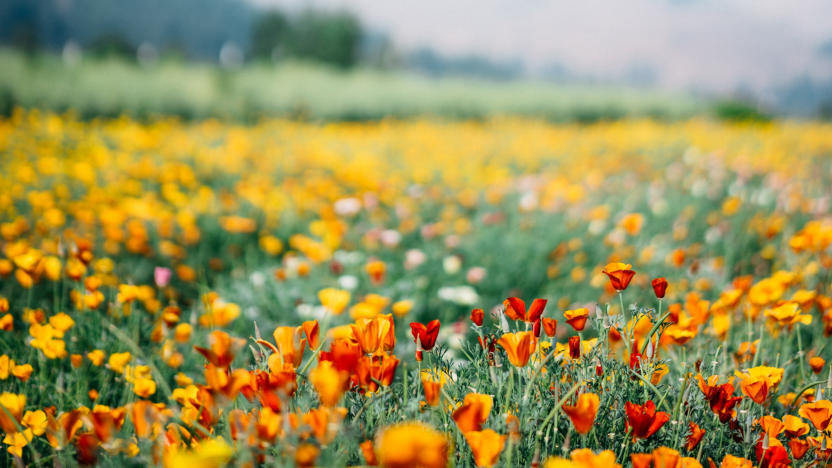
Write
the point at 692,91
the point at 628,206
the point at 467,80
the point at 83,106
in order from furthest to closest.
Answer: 1. the point at 692,91
2. the point at 467,80
3. the point at 83,106
4. the point at 628,206

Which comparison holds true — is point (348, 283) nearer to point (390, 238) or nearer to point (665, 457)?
point (390, 238)

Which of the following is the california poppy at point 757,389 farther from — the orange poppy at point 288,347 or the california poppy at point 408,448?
the orange poppy at point 288,347

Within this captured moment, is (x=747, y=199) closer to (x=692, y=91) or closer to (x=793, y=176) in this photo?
(x=793, y=176)

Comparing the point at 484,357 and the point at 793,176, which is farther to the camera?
the point at 793,176

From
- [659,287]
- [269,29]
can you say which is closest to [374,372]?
[659,287]

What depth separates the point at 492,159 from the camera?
608 centimetres

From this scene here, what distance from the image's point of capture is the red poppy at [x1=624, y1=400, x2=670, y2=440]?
0.85 meters

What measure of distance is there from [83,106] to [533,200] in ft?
23.6

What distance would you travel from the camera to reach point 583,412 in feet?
2.62

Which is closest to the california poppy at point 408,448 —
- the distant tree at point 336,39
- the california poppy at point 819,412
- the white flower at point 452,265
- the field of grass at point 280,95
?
the california poppy at point 819,412

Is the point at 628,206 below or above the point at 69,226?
above

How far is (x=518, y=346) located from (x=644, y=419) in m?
0.24

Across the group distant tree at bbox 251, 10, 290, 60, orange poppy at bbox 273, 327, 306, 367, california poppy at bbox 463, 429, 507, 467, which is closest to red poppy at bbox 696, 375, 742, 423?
california poppy at bbox 463, 429, 507, 467

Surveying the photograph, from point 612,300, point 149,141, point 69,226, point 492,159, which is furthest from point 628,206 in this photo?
point 149,141
